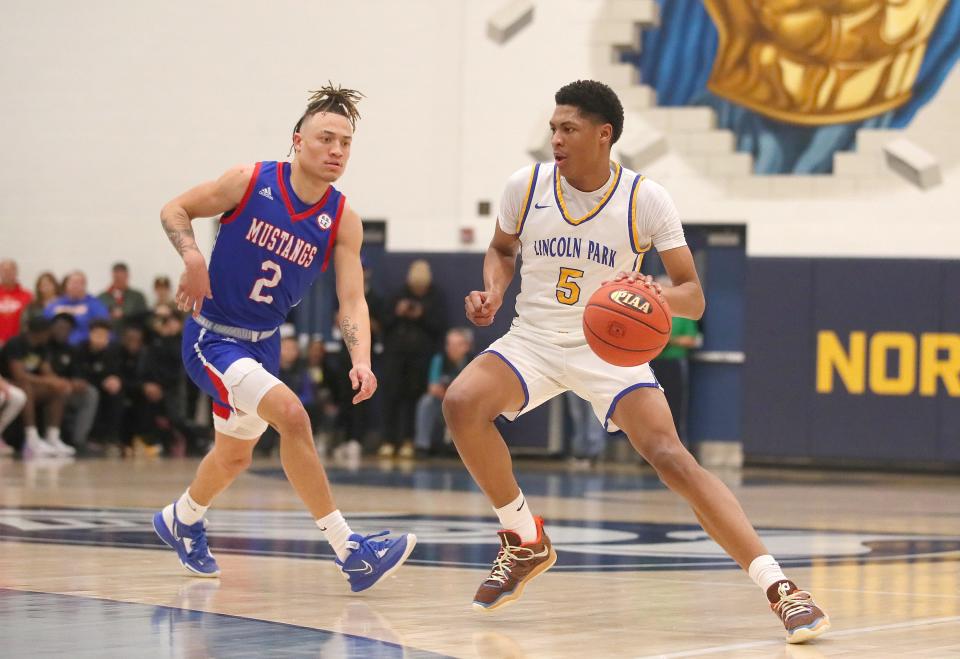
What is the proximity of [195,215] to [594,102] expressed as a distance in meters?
1.67

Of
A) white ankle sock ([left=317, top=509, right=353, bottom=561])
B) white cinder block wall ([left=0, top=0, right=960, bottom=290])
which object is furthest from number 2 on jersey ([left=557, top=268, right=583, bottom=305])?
white cinder block wall ([left=0, top=0, right=960, bottom=290])

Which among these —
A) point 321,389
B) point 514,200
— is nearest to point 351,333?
point 514,200

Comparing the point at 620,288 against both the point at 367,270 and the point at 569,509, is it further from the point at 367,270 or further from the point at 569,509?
the point at 367,270

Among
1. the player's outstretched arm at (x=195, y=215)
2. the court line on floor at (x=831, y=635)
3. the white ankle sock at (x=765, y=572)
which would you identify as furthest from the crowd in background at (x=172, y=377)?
the white ankle sock at (x=765, y=572)

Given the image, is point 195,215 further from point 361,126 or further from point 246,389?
point 361,126

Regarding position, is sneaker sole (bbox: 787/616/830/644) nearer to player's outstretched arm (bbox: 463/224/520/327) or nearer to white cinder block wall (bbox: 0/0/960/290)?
player's outstretched arm (bbox: 463/224/520/327)

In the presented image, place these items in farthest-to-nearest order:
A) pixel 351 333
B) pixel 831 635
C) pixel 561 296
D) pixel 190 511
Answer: pixel 190 511, pixel 351 333, pixel 561 296, pixel 831 635

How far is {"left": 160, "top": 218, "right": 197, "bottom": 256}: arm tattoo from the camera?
230 inches

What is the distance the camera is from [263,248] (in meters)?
6.10

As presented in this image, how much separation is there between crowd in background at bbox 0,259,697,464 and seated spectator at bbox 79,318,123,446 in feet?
0.04

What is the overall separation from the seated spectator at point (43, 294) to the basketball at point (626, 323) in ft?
39.5

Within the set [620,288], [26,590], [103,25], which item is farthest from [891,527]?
[103,25]

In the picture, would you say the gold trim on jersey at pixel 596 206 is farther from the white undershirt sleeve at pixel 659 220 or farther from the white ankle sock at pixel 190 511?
the white ankle sock at pixel 190 511

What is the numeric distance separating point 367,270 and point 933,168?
5979mm
